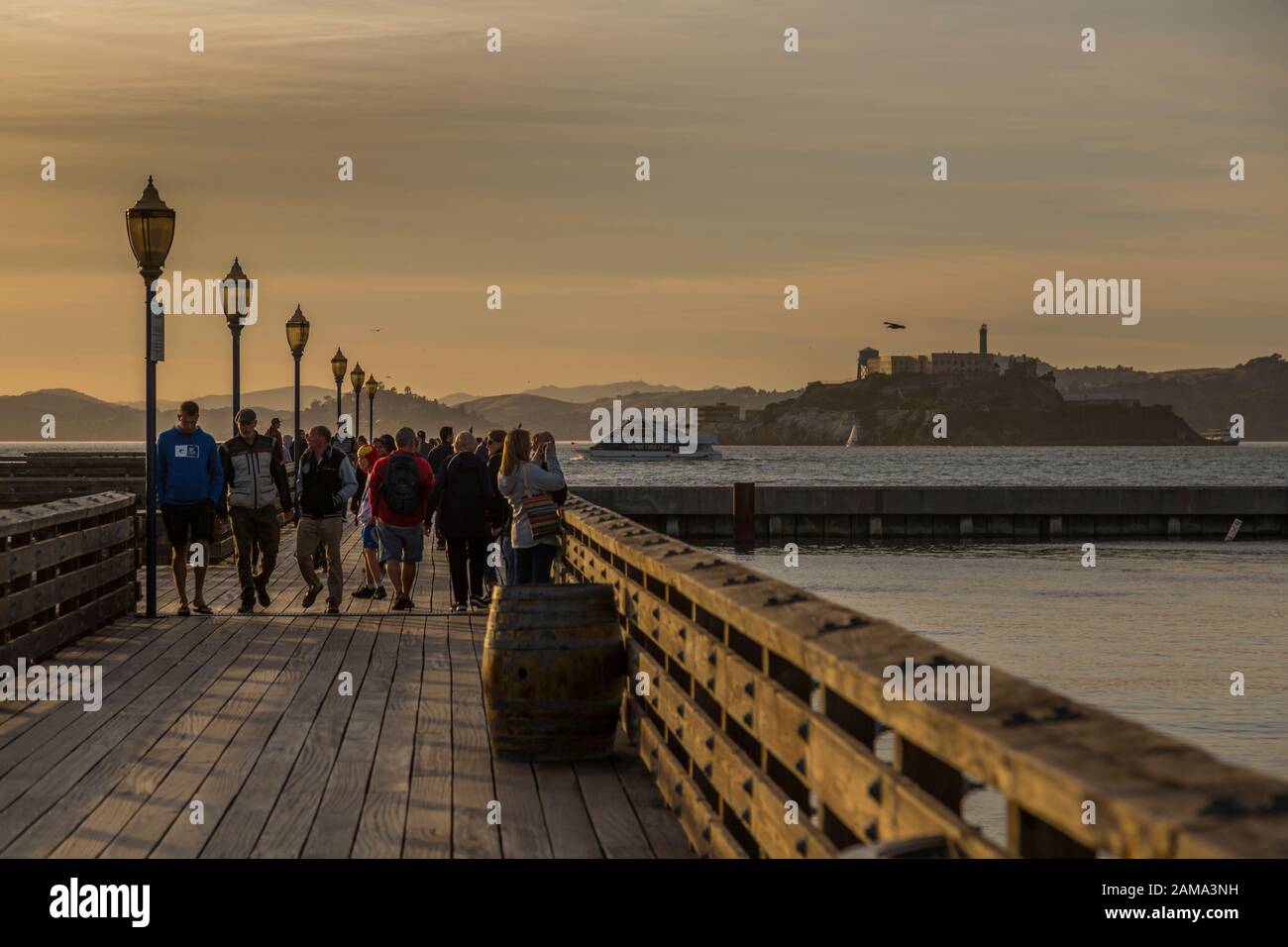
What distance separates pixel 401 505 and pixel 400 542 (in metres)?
0.53

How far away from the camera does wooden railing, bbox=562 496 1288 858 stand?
8.57ft

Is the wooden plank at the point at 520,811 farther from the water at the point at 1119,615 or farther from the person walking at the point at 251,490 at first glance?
the water at the point at 1119,615

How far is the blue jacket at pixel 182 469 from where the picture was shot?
15656mm

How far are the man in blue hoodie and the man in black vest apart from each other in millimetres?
983

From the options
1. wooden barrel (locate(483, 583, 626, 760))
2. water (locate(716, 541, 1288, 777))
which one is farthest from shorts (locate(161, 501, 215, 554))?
water (locate(716, 541, 1288, 777))

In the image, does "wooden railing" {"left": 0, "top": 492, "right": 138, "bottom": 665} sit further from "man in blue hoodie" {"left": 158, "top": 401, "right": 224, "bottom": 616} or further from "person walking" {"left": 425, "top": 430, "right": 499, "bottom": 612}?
"person walking" {"left": 425, "top": 430, "right": 499, "bottom": 612}

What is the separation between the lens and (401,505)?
17.1m

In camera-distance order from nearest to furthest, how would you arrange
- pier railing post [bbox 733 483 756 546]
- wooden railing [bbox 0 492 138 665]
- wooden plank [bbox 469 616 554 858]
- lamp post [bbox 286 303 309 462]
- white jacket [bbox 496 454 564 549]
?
wooden plank [bbox 469 616 554 858], wooden railing [bbox 0 492 138 665], white jacket [bbox 496 454 564 549], lamp post [bbox 286 303 309 462], pier railing post [bbox 733 483 756 546]

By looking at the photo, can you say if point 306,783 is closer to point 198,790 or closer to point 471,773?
point 198,790

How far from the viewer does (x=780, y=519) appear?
54594mm

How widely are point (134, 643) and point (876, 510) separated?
4249cm

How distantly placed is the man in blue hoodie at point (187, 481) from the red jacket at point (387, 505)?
5.77 feet

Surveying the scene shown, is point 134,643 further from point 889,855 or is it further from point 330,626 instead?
point 889,855

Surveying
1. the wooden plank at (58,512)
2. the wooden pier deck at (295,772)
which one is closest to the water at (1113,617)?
the wooden pier deck at (295,772)
